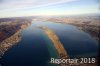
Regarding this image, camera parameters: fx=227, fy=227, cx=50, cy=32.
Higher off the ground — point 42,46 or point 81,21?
point 81,21

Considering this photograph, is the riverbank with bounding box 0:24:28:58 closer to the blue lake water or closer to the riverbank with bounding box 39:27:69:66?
the blue lake water

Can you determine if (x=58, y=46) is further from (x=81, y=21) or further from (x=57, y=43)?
(x=81, y=21)

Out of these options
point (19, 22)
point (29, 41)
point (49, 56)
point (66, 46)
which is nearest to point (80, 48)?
point (66, 46)

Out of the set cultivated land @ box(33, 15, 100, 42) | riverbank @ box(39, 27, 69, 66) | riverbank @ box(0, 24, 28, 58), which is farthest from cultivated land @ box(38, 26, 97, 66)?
riverbank @ box(0, 24, 28, 58)

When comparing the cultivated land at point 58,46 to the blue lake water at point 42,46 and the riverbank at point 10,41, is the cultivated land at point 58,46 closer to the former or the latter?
the blue lake water at point 42,46

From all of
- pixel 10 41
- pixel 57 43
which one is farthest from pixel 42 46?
pixel 10 41

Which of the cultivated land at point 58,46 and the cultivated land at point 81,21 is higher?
the cultivated land at point 81,21

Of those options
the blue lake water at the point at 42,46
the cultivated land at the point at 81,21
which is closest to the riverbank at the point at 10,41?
the blue lake water at the point at 42,46

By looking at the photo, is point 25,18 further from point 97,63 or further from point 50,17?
point 97,63

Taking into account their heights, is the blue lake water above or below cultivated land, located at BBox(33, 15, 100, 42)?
below
